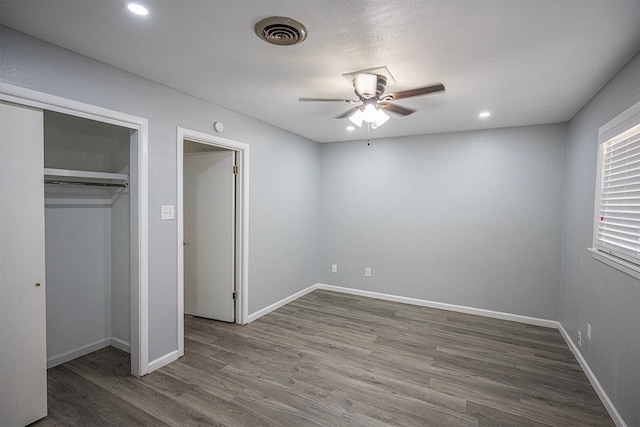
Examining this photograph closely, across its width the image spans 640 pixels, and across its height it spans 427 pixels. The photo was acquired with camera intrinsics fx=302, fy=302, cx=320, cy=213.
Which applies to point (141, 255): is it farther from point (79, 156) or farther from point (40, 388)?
point (79, 156)

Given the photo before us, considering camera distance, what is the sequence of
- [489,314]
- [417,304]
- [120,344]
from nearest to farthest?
[120,344] < [489,314] < [417,304]

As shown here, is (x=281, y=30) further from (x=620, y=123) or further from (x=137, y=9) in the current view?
(x=620, y=123)

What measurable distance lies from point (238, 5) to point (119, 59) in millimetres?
1203

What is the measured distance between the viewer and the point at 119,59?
7.11ft

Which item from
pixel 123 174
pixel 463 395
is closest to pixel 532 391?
pixel 463 395

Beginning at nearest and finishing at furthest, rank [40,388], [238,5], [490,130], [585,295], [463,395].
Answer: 1. [238,5]
2. [40,388]
3. [463,395]
4. [585,295]
5. [490,130]

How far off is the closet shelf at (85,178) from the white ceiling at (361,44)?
0.93 metres

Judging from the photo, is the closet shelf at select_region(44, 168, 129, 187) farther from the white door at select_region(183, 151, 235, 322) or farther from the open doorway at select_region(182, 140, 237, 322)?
the white door at select_region(183, 151, 235, 322)

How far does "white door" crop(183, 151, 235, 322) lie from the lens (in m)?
3.65

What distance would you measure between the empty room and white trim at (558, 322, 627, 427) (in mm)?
36

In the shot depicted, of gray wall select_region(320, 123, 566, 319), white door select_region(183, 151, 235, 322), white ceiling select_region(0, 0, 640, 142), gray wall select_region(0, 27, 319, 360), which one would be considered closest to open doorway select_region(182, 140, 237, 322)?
white door select_region(183, 151, 235, 322)

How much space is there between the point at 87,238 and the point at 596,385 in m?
4.61

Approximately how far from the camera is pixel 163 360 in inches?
107

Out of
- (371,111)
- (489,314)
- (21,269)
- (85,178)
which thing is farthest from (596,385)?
(85,178)
